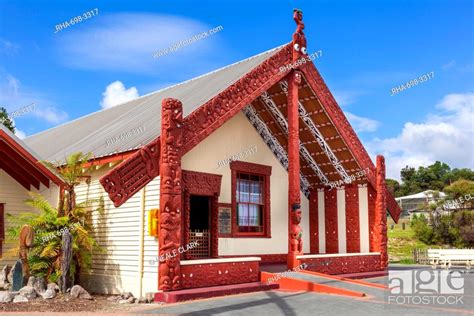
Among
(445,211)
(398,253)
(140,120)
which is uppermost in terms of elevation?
(140,120)

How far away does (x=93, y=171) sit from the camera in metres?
15.1

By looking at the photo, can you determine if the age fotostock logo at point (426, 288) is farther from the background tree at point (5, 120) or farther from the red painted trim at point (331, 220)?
the background tree at point (5, 120)

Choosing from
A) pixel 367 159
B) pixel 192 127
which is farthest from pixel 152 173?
pixel 367 159

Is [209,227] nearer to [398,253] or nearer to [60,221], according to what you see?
[60,221]

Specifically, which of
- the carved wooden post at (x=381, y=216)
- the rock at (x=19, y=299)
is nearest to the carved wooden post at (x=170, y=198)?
the rock at (x=19, y=299)

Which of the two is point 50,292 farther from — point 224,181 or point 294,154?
point 294,154

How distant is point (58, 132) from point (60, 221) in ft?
40.2

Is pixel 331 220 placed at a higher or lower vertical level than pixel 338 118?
lower

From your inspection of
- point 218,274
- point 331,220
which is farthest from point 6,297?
point 331,220

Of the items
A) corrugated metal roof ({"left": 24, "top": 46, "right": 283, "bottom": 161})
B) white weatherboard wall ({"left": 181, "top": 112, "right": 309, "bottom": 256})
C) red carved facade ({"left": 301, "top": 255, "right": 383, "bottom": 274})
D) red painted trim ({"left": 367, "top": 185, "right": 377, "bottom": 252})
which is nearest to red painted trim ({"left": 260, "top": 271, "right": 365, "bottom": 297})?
red carved facade ({"left": 301, "top": 255, "right": 383, "bottom": 274})

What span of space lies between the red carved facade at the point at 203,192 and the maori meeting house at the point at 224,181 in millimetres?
31

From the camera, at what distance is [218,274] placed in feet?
42.1

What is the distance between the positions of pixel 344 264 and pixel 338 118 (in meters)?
4.95

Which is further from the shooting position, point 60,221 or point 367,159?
point 367,159
